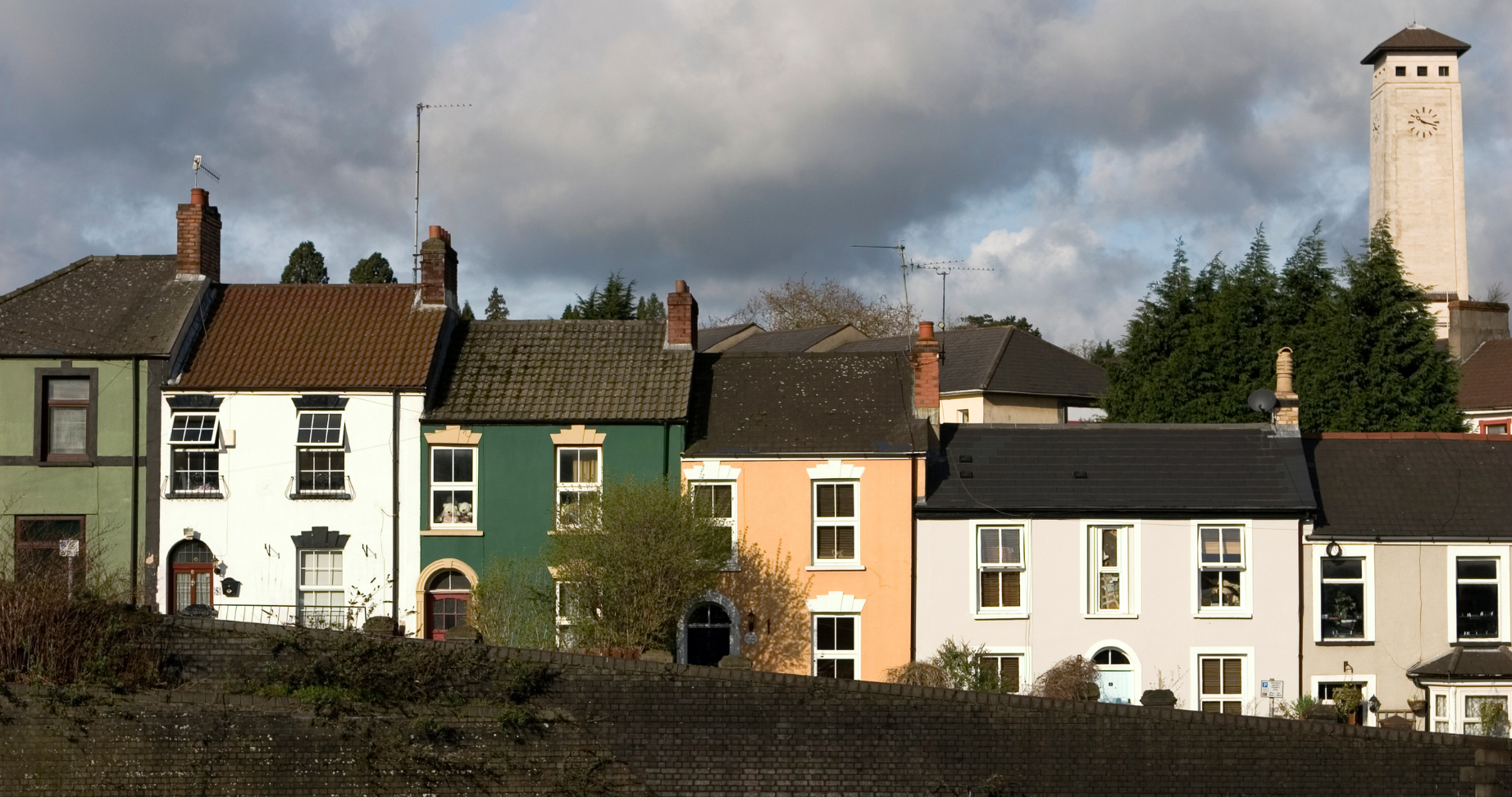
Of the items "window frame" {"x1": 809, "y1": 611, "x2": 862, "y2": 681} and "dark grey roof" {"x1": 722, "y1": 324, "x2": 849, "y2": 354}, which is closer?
"window frame" {"x1": 809, "y1": 611, "x2": 862, "y2": 681}

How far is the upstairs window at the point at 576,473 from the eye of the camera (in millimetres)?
27578

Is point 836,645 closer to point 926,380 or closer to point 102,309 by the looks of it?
point 926,380

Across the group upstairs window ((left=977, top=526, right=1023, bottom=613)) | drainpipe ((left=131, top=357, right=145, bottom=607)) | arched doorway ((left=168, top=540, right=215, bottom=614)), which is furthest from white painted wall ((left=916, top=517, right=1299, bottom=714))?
drainpipe ((left=131, top=357, right=145, bottom=607))

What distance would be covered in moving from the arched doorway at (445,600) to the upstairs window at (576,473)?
2421 mm

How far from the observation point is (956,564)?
2678 cm

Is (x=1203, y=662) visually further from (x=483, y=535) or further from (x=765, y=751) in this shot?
(x=483, y=535)

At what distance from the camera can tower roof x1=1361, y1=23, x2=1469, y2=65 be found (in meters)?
68.3

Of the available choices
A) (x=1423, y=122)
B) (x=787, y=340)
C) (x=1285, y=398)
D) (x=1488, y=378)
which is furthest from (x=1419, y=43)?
(x=1285, y=398)

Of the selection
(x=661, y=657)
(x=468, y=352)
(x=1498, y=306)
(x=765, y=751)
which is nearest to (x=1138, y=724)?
(x=765, y=751)

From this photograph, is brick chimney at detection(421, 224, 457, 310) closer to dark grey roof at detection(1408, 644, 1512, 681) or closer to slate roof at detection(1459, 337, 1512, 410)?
dark grey roof at detection(1408, 644, 1512, 681)

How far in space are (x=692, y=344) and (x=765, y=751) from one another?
36.5ft

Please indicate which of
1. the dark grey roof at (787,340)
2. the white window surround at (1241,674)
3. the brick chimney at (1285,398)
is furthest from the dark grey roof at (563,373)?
the dark grey roof at (787,340)

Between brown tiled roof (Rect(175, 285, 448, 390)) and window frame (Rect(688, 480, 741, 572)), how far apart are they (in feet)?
18.6

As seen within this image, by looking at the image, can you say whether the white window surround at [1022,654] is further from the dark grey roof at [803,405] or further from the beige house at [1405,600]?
the beige house at [1405,600]
